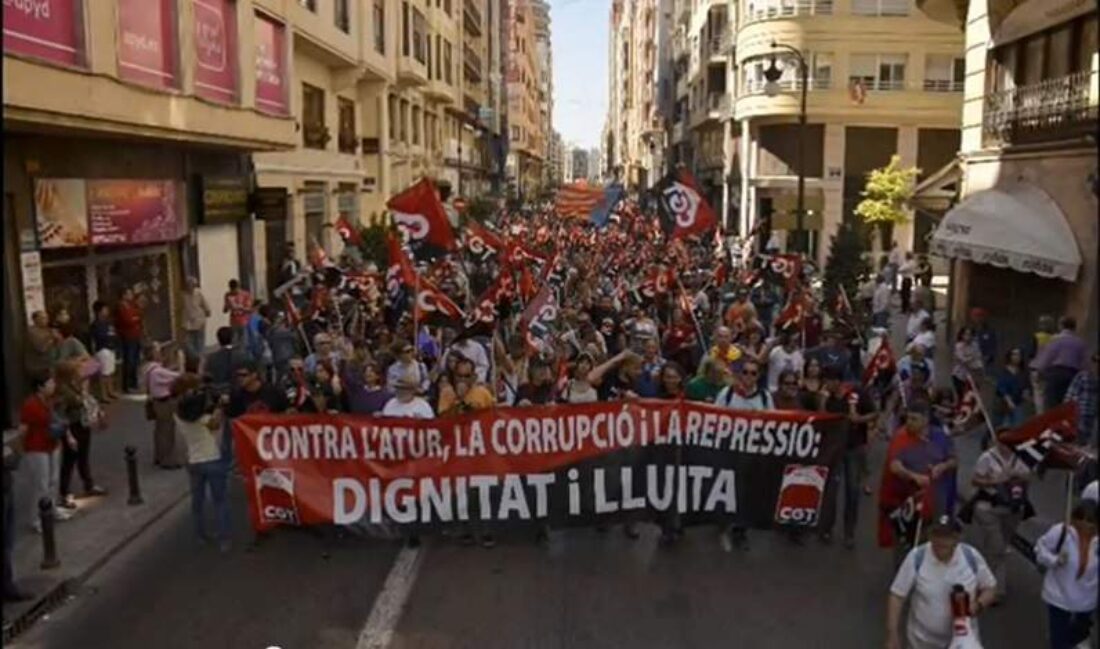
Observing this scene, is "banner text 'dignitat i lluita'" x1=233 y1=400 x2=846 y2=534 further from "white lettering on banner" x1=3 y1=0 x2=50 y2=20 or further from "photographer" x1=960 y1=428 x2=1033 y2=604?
"white lettering on banner" x1=3 y1=0 x2=50 y2=20

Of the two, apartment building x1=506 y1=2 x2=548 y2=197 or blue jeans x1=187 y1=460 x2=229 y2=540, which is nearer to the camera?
blue jeans x1=187 y1=460 x2=229 y2=540

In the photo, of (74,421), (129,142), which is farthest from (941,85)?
(74,421)

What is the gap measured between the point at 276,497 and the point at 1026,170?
1306 cm

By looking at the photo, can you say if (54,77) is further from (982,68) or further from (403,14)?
(403,14)

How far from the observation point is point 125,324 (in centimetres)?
1548

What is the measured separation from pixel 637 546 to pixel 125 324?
10071 millimetres

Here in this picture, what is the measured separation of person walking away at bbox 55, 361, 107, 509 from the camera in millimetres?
9422

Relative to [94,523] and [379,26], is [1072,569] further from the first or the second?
[379,26]

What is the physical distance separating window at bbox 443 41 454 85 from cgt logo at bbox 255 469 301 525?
4305 cm

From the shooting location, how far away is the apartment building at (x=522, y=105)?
102 meters

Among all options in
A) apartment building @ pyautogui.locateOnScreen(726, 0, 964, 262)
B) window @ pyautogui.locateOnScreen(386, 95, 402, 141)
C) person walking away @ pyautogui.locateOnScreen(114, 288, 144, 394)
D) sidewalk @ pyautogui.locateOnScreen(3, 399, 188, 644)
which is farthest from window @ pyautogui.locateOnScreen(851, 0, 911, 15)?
sidewalk @ pyautogui.locateOnScreen(3, 399, 188, 644)

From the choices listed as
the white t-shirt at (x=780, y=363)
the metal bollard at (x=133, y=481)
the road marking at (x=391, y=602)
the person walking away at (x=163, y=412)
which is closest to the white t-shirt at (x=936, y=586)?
the road marking at (x=391, y=602)

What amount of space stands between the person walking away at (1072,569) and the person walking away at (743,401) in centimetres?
297

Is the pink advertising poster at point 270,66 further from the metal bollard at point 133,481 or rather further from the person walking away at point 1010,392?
the person walking away at point 1010,392
